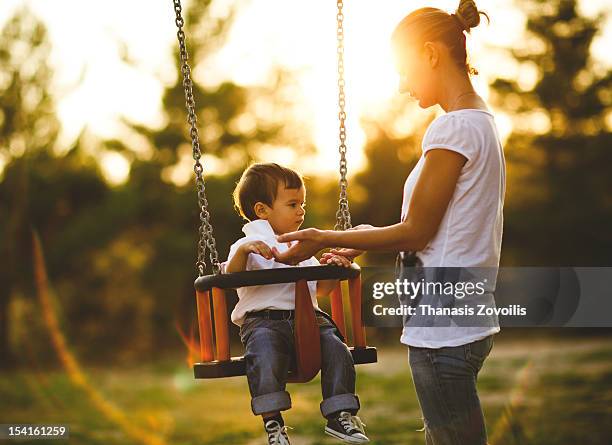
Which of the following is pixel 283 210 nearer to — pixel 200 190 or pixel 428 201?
pixel 200 190

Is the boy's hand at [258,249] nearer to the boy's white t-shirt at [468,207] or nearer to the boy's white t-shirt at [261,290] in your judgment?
the boy's white t-shirt at [261,290]

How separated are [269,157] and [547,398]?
422 inches

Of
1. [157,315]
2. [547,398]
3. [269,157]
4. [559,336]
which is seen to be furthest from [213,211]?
[547,398]

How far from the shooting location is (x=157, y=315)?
21.6 metres

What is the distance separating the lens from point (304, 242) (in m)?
2.40

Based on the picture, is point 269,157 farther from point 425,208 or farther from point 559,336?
point 425,208

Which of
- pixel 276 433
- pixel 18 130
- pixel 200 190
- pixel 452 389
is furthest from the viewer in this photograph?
pixel 18 130

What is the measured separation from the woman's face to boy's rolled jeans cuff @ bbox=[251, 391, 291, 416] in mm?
1045

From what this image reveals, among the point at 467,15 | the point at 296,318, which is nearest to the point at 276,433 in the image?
the point at 296,318

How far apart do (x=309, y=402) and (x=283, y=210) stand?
30.9 feet

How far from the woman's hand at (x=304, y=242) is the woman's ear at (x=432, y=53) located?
1.68 ft

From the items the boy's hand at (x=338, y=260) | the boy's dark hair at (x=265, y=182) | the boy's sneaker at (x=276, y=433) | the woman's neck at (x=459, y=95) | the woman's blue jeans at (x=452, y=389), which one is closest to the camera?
the woman's blue jeans at (x=452, y=389)

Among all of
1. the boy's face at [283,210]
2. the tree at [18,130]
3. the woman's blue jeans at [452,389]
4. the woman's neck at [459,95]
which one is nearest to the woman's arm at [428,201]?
the woman's neck at [459,95]

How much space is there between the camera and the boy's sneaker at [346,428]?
2.73m
